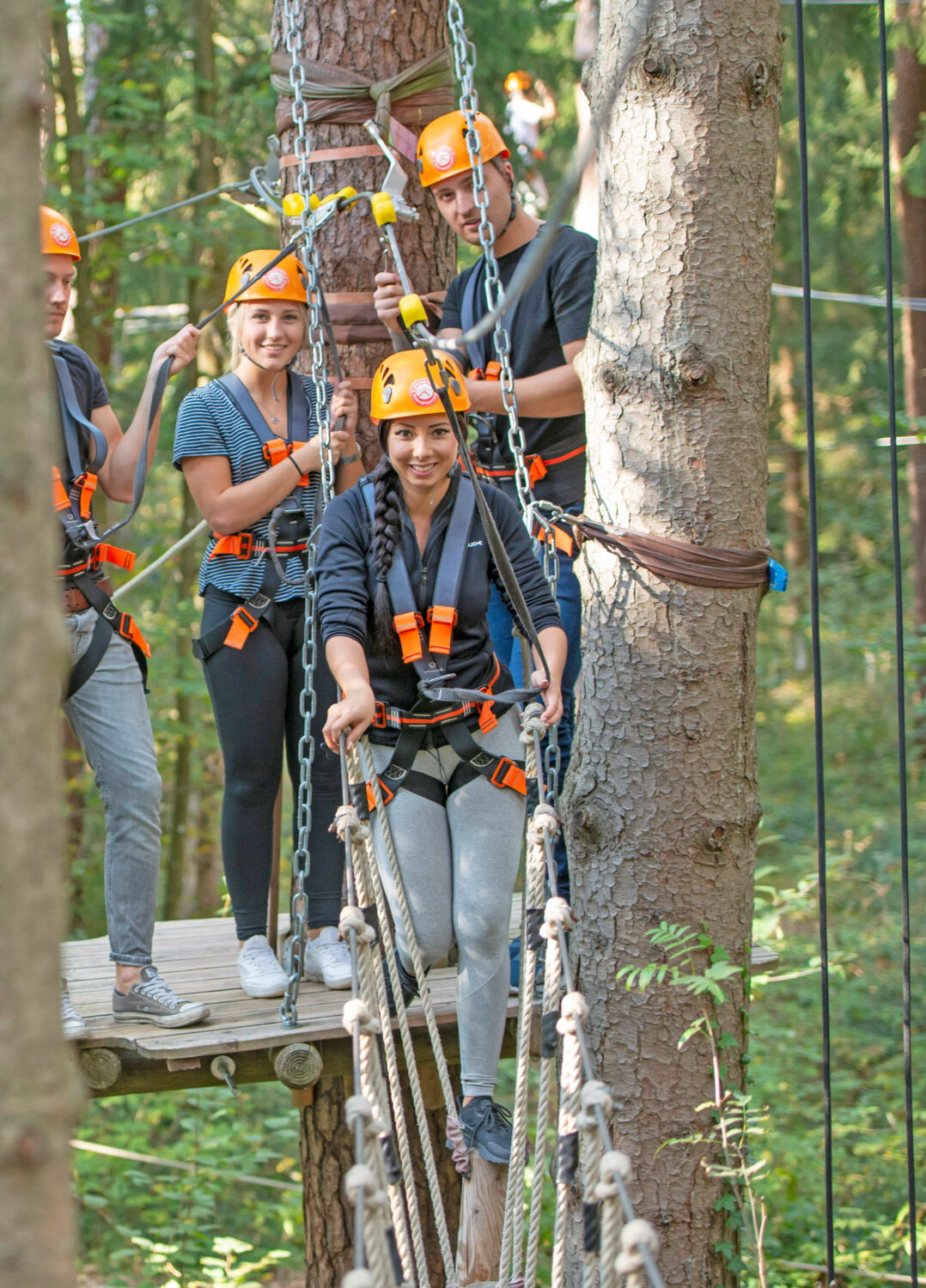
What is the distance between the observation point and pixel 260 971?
114 inches

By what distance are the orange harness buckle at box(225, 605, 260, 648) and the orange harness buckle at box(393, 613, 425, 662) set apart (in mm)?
469

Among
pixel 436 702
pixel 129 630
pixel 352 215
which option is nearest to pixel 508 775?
pixel 436 702

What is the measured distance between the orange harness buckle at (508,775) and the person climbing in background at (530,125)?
3.91 meters

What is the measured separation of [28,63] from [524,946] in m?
1.81

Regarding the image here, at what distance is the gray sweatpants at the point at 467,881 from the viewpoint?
7.95 ft

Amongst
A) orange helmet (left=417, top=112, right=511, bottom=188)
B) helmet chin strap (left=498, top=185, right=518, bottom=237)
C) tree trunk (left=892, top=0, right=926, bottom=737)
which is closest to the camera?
orange helmet (left=417, top=112, right=511, bottom=188)

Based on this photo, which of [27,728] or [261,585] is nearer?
[27,728]

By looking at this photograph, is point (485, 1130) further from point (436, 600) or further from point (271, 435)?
point (271, 435)

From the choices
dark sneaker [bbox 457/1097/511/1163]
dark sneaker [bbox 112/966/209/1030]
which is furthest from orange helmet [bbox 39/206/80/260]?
dark sneaker [bbox 457/1097/511/1163]

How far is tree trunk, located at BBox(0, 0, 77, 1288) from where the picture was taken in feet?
2.35

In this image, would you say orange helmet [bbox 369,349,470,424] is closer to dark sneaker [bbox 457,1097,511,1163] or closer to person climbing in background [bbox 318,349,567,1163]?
person climbing in background [bbox 318,349,567,1163]

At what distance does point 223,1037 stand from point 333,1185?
3.94 ft

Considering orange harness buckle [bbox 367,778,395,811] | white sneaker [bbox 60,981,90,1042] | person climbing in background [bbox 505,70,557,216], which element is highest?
person climbing in background [bbox 505,70,557,216]

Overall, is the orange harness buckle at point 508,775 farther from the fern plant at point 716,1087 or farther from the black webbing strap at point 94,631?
the black webbing strap at point 94,631
